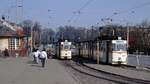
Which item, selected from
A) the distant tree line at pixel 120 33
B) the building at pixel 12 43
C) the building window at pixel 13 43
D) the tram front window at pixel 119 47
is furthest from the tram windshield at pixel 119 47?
the distant tree line at pixel 120 33

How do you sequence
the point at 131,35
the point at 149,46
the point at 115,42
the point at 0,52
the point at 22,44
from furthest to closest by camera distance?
1. the point at 131,35
2. the point at 149,46
3. the point at 22,44
4. the point at 0,52
5. the point at 115,42

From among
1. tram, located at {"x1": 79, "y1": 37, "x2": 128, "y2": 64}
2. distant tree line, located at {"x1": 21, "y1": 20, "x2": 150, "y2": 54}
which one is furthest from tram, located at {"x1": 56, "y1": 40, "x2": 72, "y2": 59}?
distant tree line, located at {"x1": 21, "y1": 20, "x2": 150, "y2": 54}

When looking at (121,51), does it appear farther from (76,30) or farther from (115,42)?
(76,30)

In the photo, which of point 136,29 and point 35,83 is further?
point 136,29

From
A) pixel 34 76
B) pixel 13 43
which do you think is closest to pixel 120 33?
pixel 13 43

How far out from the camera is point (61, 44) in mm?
62031

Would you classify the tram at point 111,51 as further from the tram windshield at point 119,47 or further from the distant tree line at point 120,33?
Result: the distant tree line at point 120,33

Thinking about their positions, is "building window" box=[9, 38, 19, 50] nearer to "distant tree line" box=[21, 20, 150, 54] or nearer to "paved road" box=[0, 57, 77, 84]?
"distant tree line" box=[21, 20, 150, 54]

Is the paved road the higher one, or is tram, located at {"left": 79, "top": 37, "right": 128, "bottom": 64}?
tram, located at {"left": 79, "top": 37, "right": 128, "bottom": 64}

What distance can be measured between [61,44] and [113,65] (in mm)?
17723

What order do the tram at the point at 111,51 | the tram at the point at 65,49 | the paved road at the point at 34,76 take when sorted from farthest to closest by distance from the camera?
the tram at the point at 65,49, the tram at the point at 111,51, the paved road at the point at 34,76

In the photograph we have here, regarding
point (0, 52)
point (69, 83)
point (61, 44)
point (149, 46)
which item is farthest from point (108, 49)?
point (149, 46)

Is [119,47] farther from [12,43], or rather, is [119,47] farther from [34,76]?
[12,43]

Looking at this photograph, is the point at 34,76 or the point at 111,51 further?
the point at 111,51
